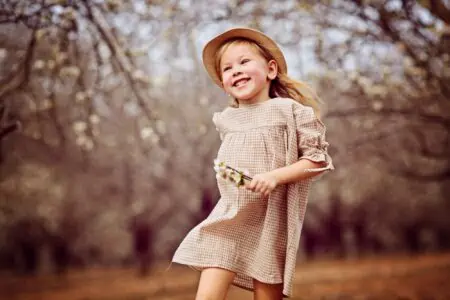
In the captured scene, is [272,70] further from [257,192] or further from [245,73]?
[257,192]

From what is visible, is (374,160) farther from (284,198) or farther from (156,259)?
(284,198)

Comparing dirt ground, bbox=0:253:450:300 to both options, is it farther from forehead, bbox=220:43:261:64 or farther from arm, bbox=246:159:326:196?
forehead, bbox=220:43:261:64

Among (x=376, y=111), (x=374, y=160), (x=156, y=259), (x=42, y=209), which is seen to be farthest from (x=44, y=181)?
(x=376, y=111)

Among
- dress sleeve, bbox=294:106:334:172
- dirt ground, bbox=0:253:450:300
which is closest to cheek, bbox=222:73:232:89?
dress sleeve, bbox=294:106:334:172

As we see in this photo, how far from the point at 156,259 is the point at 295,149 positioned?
18268 mm

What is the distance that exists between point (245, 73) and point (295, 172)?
0.48 meters

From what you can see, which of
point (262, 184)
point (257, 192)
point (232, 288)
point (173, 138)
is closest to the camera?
point (262, 184)

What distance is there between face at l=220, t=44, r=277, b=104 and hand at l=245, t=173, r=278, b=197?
439 mm

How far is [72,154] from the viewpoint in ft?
47.3

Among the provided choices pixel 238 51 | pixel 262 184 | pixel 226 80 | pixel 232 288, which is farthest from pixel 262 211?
pixel 232 288

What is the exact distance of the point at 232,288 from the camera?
1237 cm

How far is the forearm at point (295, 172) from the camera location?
7.07 feet

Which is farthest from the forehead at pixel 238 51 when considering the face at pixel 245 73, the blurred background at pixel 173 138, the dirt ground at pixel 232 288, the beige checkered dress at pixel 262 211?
the dirt ground at pixel 232 288

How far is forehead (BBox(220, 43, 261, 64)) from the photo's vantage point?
243 cm
